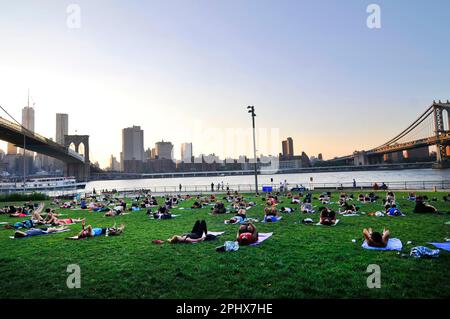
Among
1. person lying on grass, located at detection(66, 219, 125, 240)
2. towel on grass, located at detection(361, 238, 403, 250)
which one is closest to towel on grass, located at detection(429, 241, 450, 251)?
towel on grass, located at detection(361, 238, 403, 250)

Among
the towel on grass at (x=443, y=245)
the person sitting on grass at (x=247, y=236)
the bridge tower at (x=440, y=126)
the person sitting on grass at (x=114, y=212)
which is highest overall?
the bridge tower at (x=440, y=126)

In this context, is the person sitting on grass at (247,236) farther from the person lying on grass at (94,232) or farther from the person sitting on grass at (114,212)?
the person sitting on grass at (114,212)

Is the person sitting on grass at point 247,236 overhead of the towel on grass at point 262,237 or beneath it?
overhead

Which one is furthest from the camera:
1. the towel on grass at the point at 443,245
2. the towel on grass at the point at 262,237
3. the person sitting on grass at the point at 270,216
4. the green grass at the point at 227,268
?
the person sitting on grass at the point at 270,216

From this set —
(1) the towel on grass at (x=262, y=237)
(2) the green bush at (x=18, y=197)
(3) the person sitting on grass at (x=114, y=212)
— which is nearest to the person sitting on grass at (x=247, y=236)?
(1) the towel on grass at (x=262, y=237)

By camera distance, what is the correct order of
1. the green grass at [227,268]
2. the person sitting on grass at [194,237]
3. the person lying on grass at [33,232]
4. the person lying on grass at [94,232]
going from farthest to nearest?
the person lying on grass at [33,232] < the person lying on grass at [94,232] < the person sitting on grass at [194,237] < the green grass at [227,268]

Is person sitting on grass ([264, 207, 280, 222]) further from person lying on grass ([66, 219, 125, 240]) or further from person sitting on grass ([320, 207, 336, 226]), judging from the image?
person lying on grass ([66, 219, 125, 240])

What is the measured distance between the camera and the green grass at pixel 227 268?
501cm

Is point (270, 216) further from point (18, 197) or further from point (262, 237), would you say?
point (18, 197)

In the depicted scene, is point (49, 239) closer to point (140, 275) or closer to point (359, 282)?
point (140, 275)

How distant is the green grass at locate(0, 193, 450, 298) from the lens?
501 centimetres
